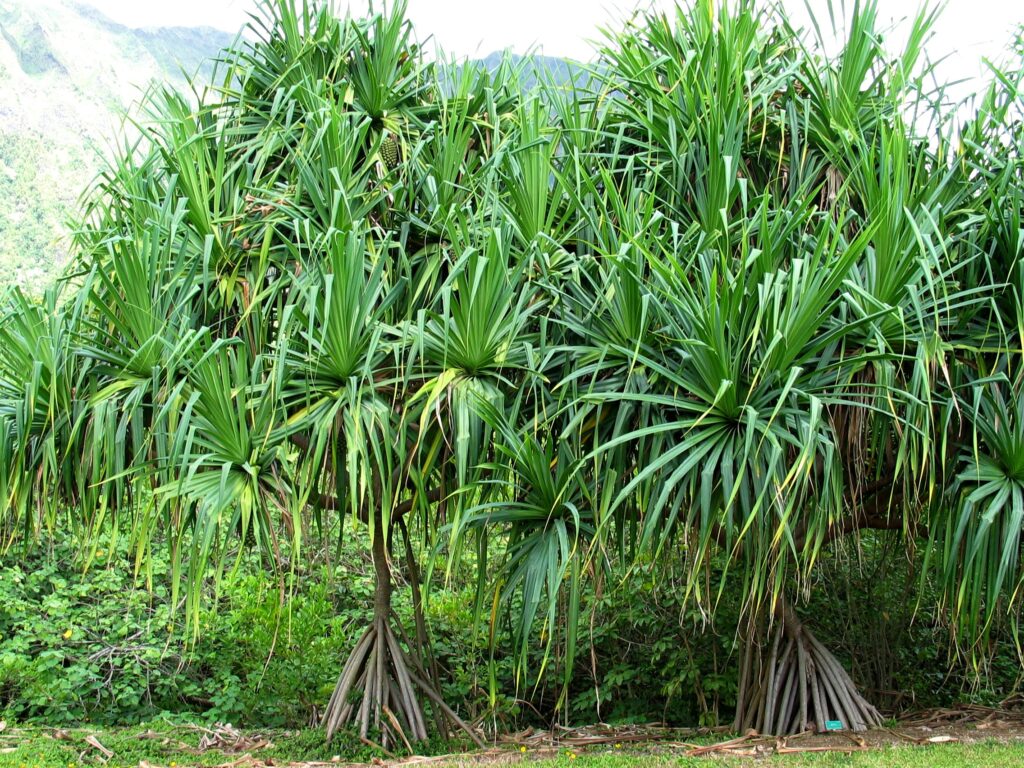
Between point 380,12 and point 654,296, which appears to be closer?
point 654,296

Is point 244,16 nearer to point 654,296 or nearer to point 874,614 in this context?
point 654,296

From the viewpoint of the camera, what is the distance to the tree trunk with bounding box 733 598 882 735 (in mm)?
4582

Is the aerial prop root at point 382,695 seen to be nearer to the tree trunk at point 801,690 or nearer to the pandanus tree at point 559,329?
the pandanus tree at point 559,329

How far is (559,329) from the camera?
14.4ft

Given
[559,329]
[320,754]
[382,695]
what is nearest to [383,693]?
[382,695]

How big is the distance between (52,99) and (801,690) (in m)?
29.4

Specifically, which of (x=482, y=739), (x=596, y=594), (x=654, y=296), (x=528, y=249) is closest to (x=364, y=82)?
(x=528, y=249)

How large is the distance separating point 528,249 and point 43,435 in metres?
2.57

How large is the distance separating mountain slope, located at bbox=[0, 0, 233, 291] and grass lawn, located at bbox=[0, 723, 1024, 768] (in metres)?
12.2

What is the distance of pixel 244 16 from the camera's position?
5.14 meters

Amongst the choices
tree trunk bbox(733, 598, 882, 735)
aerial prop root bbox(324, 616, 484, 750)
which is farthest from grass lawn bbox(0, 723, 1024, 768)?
tree trunk bbox(733, 598, 882, 735)

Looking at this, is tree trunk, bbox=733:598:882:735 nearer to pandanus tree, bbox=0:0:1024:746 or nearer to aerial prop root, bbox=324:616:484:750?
pandanus tree, bbox=0:0:1024:746

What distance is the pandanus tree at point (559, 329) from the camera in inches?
147

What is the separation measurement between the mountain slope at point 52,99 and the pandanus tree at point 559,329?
12.8 meters
